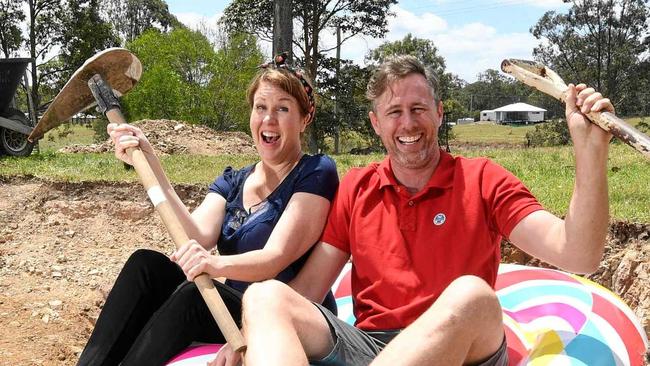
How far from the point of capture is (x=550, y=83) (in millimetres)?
2244

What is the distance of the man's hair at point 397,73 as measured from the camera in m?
2.47

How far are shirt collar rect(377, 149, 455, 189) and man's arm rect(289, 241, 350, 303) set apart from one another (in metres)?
0.33

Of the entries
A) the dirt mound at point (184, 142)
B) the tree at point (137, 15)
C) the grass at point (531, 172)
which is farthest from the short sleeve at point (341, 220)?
the tree at point (137, 15)

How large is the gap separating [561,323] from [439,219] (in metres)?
0.80

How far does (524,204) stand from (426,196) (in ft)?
1.13

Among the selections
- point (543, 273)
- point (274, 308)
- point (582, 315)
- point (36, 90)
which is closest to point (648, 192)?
point (543, 273)

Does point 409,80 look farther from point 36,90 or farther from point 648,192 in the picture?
point 36,90

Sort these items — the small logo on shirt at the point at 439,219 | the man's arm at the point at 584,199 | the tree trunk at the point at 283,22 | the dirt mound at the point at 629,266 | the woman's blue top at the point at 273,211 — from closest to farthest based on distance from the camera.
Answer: the man's arm at the point at 584,199, the small logo on shirt at the point at 439,219, the woman's blue top at the point at 273,211, the dirt mound at the point at 629,266, the tree trunk at the point at 283,22

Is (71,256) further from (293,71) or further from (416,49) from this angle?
(416,49)

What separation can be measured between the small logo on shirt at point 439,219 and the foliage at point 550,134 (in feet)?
68.9

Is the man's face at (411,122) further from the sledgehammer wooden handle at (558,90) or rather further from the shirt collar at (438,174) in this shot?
the sledgehammer wooden handle at (558,90)

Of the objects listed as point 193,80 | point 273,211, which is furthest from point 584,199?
point 193,80

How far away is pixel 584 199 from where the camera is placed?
2.02m

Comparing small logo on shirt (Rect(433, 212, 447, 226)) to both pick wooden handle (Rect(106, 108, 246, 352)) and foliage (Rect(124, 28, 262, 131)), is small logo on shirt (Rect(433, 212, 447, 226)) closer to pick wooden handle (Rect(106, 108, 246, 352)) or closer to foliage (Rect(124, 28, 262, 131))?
pick wooden handle (Rect(106, 108, 246, 352))
